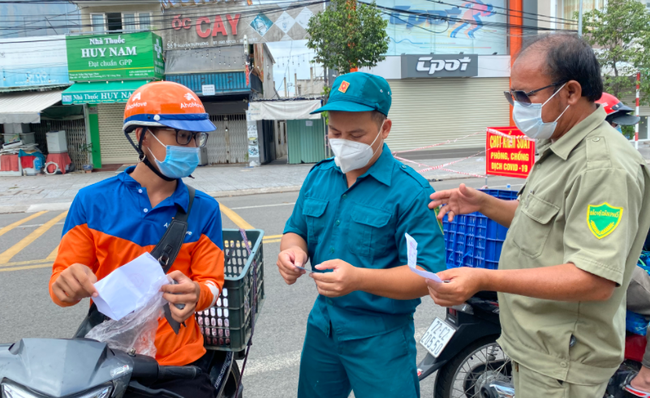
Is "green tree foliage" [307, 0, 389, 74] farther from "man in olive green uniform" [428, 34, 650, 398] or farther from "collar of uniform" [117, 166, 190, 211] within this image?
"man in olive green uniform" [428, 34, 650, 398]

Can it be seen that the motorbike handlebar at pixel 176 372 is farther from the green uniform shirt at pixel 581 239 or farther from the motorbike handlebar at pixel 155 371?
the green uniform shirt at pixel 581 239

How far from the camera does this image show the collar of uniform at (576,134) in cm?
154

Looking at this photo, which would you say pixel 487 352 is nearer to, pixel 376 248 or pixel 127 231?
pixel 376 248

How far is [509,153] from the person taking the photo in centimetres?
867

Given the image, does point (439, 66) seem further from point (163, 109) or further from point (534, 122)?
point (163, 109)

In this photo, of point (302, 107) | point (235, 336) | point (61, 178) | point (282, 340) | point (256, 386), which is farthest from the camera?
point (302, 107)

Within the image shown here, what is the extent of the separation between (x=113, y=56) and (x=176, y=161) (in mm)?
17102

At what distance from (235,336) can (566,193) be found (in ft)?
4.67

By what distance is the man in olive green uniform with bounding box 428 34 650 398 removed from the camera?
1.38 metres

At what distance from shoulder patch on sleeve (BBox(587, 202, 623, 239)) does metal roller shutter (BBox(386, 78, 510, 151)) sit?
18.8 metres

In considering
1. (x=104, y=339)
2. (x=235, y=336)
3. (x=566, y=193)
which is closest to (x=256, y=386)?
(x=235, y=336)

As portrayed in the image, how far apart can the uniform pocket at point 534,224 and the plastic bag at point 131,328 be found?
1.27m

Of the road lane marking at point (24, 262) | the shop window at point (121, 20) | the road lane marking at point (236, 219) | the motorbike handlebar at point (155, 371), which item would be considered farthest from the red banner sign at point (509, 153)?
the shop window at point (121, 20)

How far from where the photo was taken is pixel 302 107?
1705 cm
